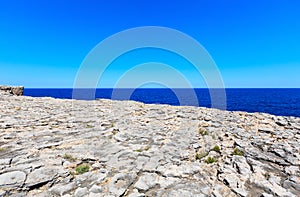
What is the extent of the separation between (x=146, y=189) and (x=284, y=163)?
13.3ft

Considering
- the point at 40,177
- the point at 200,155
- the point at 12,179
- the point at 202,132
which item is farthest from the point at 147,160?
the point at 202,132

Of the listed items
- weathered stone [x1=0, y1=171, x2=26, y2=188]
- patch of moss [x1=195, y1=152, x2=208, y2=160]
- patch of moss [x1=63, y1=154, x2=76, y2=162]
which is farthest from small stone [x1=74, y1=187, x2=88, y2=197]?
patch of moss [x1=195, y1=152, x2=208, y2=160]

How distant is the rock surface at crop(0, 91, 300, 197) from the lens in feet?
14.0

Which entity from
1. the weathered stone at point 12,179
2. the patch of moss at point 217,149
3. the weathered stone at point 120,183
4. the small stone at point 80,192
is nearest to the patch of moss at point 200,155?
the patch of moss at point 217,149

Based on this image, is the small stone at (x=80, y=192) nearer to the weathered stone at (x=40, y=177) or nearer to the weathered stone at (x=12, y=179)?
the weathered stone at (x=40, y=177)

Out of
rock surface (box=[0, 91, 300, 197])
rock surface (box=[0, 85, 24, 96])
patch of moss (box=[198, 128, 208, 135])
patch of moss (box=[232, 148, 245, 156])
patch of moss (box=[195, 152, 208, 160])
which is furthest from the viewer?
rock surface (box=[0, 85, 24, 96])

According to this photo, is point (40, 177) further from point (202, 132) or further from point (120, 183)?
point (202, 132)

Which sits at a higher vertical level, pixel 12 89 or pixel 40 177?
pixel 12 89

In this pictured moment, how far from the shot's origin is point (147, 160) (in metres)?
5.75

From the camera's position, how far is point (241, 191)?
167 inches

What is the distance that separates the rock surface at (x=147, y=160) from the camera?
168 inches

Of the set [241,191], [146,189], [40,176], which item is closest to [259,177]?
[241,191]

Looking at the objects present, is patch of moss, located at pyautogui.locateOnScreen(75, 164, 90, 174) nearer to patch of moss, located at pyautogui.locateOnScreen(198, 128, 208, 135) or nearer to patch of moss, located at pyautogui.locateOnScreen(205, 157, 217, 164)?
patch of moss, located at pyautogui.locateOnScreen(205, 157, 217, 164)

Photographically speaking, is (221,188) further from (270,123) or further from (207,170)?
(270,123)
